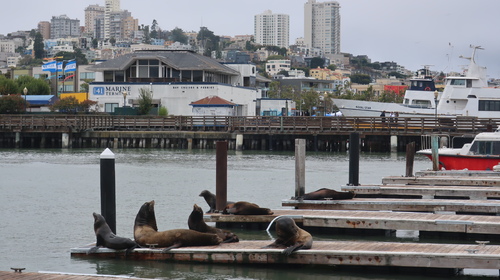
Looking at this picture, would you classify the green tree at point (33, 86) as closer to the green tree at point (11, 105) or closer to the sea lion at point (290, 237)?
the green tree at point (11, 105)

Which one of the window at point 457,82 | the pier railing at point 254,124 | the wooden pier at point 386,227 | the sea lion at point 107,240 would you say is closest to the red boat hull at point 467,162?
the wooden pier at point 386,227

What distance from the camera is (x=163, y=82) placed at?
6969cm

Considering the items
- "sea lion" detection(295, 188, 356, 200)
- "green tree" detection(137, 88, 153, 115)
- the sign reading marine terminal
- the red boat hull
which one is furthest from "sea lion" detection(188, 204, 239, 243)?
the sign reading marine terminal

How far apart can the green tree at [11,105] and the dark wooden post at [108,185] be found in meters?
55.4

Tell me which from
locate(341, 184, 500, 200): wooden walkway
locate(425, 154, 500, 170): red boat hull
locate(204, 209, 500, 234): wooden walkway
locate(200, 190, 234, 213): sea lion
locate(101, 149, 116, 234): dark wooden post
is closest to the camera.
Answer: locate(101, 149, 116, 234): dark wooden post

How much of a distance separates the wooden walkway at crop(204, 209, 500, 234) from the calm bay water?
44 centimetres

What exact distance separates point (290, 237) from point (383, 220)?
10.9 feet

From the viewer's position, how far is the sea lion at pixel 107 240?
15.9 m

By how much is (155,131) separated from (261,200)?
31.6m

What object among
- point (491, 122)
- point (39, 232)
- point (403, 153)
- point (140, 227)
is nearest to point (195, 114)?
point (403, 153)

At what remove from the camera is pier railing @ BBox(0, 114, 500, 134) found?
178 feet

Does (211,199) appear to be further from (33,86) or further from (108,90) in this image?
(33,86)

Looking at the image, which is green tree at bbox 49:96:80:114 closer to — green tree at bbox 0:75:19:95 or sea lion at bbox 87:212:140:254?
green tree at bbox 0:75:19:95

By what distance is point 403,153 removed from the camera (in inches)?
2146
